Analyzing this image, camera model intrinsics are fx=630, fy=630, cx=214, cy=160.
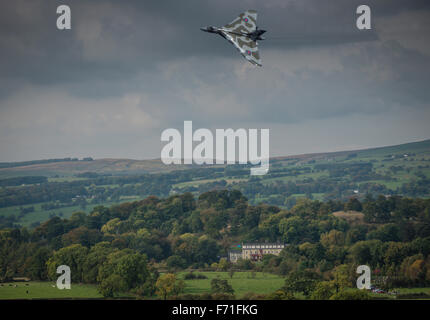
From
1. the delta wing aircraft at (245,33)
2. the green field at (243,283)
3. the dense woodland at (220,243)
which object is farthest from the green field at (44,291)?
the delta wing aircraft at (245,33)

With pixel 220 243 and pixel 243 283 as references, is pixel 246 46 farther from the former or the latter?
pixel 220 243

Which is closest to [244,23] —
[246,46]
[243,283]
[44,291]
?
[246,46]

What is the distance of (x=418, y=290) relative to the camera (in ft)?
348

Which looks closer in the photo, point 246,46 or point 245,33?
point 246,46

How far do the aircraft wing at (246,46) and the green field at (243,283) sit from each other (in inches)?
1997

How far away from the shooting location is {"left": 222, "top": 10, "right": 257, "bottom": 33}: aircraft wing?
63.1m

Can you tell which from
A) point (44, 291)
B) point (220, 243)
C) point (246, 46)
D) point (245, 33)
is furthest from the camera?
point (220, 243)

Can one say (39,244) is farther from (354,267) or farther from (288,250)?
(354,267)

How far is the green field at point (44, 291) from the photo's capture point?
104m

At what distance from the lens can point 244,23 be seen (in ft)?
209

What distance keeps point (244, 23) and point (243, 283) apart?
6453cm

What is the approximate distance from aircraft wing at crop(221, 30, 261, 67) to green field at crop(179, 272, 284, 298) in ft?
166

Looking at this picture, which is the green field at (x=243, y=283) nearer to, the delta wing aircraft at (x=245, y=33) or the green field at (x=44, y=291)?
the green field at (x=44, y=291)
